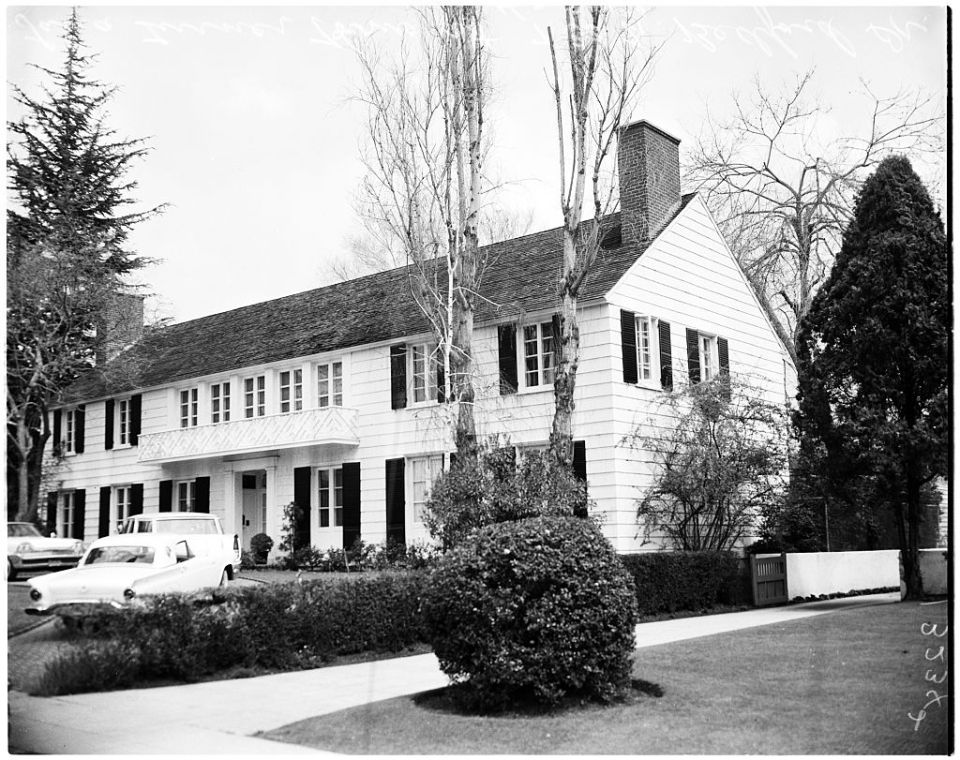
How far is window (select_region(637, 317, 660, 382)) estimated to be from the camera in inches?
776

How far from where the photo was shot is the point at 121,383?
13680mm

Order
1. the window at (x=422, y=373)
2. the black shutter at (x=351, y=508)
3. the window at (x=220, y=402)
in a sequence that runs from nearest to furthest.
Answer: the window at (x=220, y=402), the window at (x=422, y=373), the black shutter at (x=351, y=508)

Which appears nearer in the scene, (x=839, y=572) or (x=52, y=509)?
(x=52, y=509)

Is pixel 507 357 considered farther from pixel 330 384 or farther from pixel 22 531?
pixel 22 531

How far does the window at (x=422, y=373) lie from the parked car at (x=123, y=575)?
26.5ft

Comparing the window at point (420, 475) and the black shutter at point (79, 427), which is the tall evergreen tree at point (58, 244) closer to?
the black shutter at point (79, 427)

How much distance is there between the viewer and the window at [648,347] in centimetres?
1972

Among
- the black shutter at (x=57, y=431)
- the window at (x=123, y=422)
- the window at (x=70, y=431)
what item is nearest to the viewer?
the black shutter at (x=57, y=431)

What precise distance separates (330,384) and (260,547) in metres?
4.20

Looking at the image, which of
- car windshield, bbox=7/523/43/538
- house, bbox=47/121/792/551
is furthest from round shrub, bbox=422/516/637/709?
house, bbox=47/121/792/551

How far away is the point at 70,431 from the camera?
1245 cm

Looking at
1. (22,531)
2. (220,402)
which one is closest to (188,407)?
(220,402)

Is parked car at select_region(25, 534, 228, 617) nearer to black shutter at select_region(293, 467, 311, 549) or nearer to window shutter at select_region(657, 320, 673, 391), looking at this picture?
black shutter at select_region(293, 467, 311, 549)

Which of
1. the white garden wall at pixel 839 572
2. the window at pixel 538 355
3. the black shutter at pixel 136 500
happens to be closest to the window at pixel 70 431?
the black shutter at pixel 136 500
